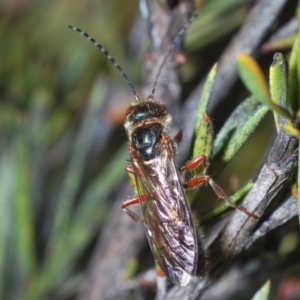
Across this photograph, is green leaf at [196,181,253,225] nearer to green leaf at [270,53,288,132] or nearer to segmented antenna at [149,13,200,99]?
green leaf at [270,53,288,132]

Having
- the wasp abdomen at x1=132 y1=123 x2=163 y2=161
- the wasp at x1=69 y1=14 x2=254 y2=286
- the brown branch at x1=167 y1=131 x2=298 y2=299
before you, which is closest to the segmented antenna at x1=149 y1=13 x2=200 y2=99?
the wasp at x1=69 y1=14 x2=254 y2=286

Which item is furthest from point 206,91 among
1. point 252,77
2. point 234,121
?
point 252,77

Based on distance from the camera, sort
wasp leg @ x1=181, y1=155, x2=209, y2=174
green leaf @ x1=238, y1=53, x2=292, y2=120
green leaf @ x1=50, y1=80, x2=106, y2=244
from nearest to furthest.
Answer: green leaf @ x1=238, y1=53, x2=292, y2=120
wasp leg @ x1=181, y1=155, x2=209, y2=174
green leaf @ x1=50, y1=80, x2=106, y2=244

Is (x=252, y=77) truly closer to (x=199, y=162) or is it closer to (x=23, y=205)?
(x=199, y=162)

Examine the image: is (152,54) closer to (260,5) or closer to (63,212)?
(260,5)

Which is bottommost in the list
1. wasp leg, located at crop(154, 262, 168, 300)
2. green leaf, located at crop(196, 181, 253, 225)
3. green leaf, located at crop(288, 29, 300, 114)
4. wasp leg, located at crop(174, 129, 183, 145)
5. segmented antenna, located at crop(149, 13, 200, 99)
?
wasp leg, located at crop(154, 262, 168, 300)

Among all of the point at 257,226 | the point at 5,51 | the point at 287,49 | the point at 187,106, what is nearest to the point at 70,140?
the point at 5,51
